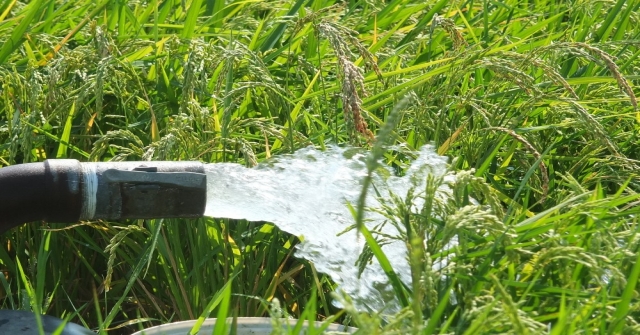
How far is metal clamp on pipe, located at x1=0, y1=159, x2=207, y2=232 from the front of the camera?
1.38 m

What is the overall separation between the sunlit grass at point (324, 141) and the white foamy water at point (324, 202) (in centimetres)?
5

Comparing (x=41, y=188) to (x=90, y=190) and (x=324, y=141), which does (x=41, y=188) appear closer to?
(x=90, y=190)

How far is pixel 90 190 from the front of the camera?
1.39 m

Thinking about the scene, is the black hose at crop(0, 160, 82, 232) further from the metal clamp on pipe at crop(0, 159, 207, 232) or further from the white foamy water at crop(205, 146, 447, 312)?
the white foamy water at crop(205, 146, 447, 312)

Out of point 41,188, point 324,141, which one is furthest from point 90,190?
point 324,141

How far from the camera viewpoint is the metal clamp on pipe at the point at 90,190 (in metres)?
1.38

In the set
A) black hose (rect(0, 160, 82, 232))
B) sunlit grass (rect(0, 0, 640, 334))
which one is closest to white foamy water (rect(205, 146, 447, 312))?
sunlit grass (rect(0, 0, 640, 334))

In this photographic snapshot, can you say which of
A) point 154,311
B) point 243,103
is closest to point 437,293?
point 154,311

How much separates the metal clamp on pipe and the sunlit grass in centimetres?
13

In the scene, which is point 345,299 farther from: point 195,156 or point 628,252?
→ point 195,156

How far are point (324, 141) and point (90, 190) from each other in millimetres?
815

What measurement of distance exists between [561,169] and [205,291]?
87 centimetres

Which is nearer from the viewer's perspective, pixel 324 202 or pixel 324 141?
pixel 324 202

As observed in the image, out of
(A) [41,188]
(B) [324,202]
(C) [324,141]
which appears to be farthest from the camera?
(C) [324,141]
